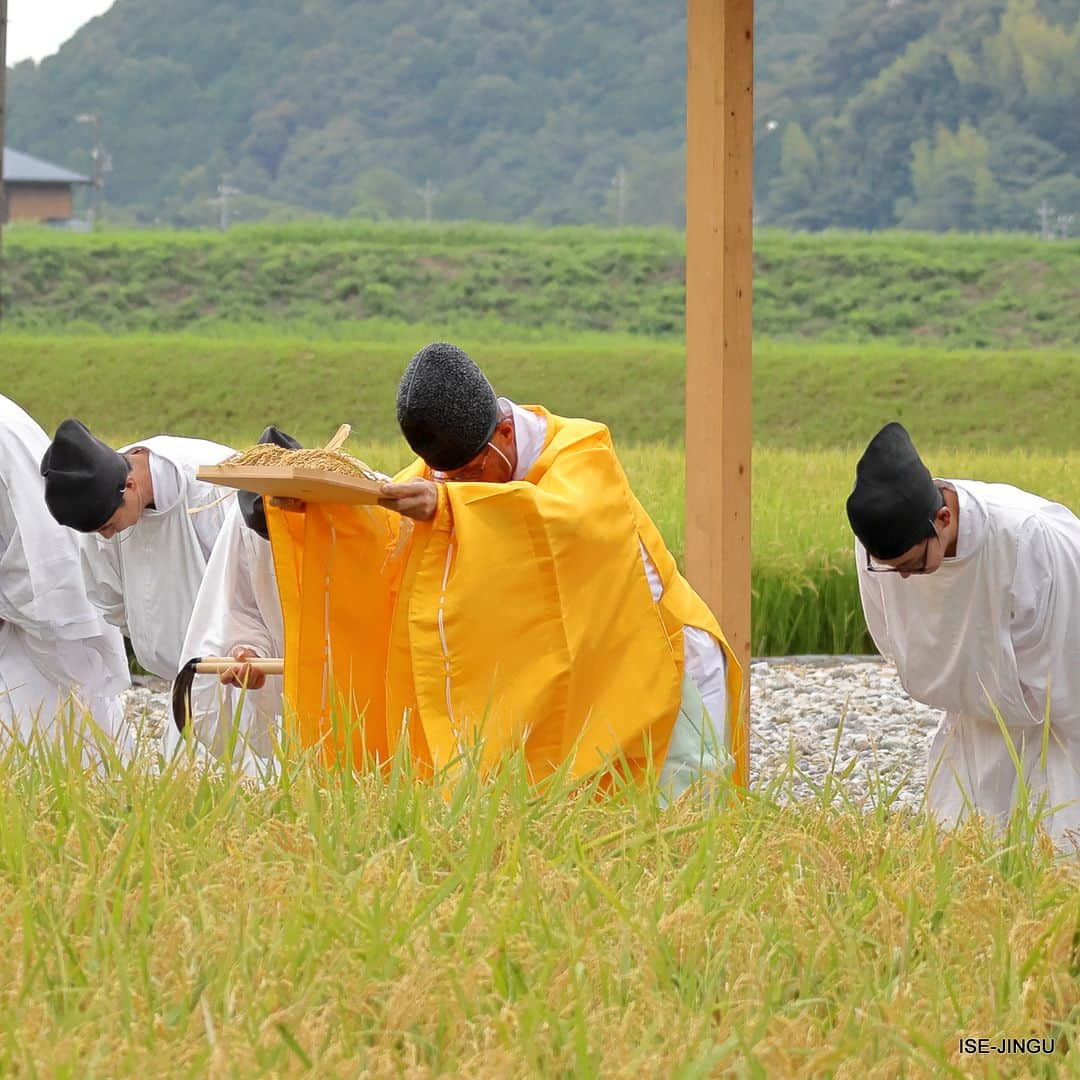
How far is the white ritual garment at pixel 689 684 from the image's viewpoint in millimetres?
3930

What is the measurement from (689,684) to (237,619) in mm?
1069

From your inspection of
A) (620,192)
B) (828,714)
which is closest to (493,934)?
(828,714)

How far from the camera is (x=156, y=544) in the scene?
4777 mm

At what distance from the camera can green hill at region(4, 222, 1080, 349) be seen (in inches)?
1179

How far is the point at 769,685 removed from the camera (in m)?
7.66

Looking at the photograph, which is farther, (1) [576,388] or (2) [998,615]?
(1) [576,388]

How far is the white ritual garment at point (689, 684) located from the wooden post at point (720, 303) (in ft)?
1.67

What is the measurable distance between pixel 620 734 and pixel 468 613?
1.51 ft

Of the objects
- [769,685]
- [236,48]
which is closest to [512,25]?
[236,48]

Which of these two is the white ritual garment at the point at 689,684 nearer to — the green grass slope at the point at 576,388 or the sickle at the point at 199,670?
the sickle at the point at 199,670

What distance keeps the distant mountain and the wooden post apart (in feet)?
155

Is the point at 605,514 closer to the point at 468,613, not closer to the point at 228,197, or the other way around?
the point at 468,613

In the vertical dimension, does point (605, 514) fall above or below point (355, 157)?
below

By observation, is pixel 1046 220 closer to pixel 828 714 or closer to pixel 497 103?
pixel 497 103
